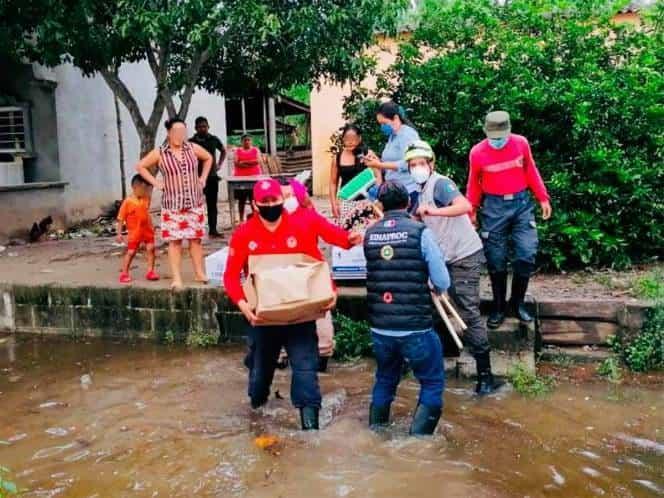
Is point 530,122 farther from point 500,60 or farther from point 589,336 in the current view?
point 589,336

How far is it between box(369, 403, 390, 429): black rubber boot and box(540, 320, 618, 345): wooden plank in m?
2.18

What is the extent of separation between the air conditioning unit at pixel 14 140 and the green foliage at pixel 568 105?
7.04 metres

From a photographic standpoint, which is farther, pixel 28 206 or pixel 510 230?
pixel 28 206

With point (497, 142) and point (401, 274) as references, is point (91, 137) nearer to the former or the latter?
point (497, 142)

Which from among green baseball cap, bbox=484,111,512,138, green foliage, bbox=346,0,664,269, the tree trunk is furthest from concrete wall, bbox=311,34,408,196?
green baseball cap, bbox=484,111,512,138

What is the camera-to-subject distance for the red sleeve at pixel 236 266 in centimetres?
488

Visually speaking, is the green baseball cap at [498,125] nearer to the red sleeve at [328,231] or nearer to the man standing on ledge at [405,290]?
the man standing on ledge at [405,290]

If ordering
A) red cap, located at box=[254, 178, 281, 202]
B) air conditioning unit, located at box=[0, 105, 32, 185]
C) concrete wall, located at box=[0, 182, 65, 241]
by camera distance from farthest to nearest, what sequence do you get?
air conditioning unit, located at box=[0, 105, 32, 185] → concrete wall, located at box=[0, 182, 65, 241] → red cap, located at box=[254, 178, 281, 202]

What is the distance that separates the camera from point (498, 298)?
20.3 ft

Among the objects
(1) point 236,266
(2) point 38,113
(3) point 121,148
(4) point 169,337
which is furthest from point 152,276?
(3) point 121,148

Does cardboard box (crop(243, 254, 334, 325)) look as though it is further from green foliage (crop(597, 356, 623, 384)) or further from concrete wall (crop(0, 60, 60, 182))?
concrete wall (crop(0, 60, 60, 182))

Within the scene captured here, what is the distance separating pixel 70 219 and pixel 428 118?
25.0 ft

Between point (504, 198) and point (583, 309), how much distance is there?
1.33m

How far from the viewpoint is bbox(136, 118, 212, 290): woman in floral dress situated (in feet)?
23.7
